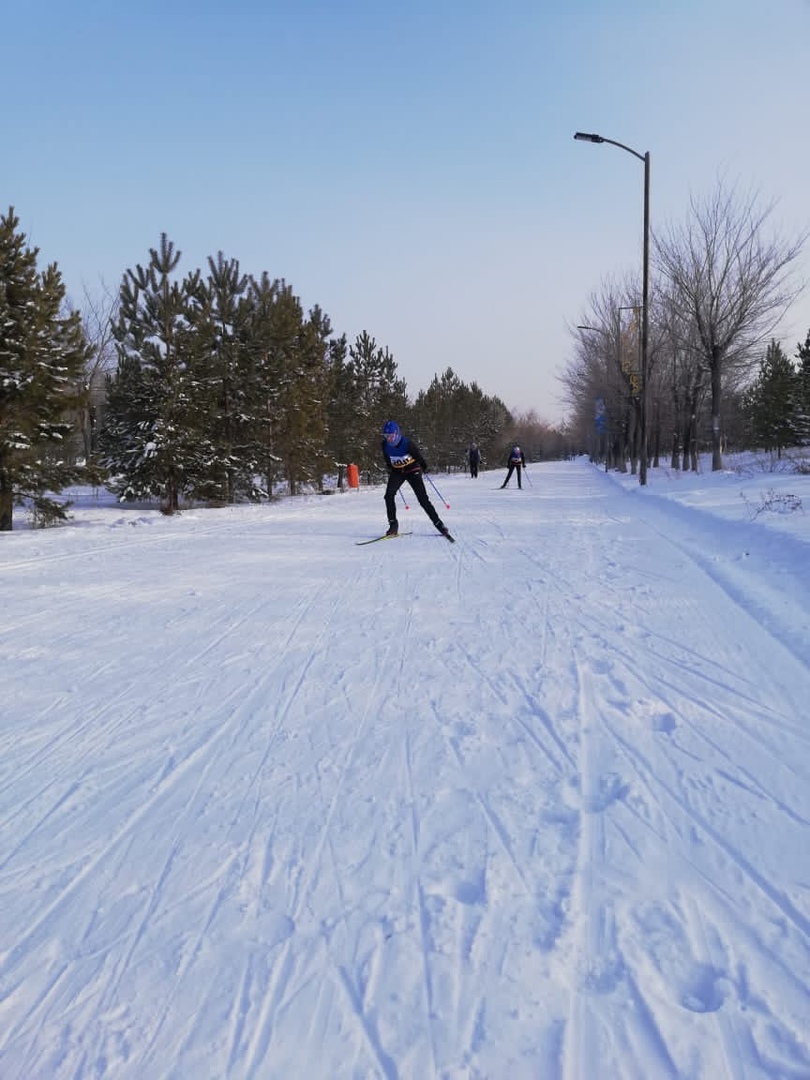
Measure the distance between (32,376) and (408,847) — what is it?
1551 centimetres

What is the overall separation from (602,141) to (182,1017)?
23421mm

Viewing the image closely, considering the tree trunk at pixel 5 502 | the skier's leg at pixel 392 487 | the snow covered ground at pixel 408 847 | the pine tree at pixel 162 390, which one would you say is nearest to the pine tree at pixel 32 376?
the tree trunk at pixel 5 502

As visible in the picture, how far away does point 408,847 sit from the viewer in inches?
96.7

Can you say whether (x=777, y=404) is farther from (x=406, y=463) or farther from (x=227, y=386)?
(x=406, y=463)

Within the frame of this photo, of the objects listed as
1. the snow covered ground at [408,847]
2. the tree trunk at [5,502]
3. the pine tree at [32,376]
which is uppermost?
the pine tree at [32,376]

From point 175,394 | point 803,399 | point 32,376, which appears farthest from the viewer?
point 803,399

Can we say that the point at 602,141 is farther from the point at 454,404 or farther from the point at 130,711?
the point at 454,404

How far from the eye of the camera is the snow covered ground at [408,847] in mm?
1685

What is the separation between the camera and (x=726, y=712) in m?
3.70

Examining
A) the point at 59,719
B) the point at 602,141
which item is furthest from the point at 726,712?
the point at 602,141

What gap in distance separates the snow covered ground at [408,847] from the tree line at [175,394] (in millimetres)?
11091

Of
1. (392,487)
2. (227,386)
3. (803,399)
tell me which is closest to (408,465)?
(392,487)

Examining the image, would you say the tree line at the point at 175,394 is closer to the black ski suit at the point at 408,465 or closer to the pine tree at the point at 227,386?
the pine tree at the point at 227,386

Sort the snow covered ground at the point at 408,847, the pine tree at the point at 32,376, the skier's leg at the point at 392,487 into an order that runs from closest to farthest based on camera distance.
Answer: the snow covered ground at the point at 408,847, the skier's leg at the point at 392,487, the pine tree at the point at 32,376
